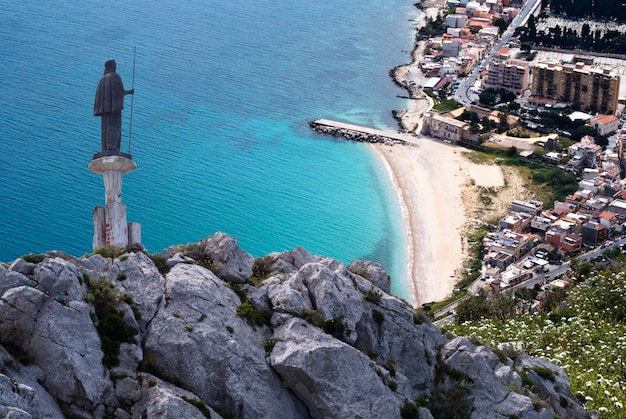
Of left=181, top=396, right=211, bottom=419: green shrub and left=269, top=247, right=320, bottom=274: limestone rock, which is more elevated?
left=269, top=247, right=320, bottom=274: limestone rock

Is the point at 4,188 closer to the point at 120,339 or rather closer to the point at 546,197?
the point at 546,197

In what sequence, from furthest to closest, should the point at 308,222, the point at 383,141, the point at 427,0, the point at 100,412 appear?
the point at 427,0 < the point at 383,141 < the point at 308,222 < the point at 100,412

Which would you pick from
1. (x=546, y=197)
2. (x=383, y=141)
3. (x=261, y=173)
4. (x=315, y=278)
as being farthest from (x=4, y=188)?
(x=315, y=278)

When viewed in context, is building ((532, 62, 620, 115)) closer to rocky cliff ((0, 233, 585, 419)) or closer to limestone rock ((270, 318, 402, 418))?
rocky cliff ((0, 233, 585, 419))

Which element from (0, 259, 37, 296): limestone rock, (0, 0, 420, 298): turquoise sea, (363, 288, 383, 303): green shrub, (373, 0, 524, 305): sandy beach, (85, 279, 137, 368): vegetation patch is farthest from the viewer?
(0, 0, 420, 298): turquoise sea

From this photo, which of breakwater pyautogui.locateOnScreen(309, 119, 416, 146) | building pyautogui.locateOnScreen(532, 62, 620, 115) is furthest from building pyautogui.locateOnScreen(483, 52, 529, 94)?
breakwater pyautogui.locateOnScreen(309, 119, 416, 146)

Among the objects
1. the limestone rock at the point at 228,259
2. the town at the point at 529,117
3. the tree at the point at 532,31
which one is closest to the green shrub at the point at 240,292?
the limestone rock at the point at 228,259

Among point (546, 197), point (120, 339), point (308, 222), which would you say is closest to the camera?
point (120, 339)
